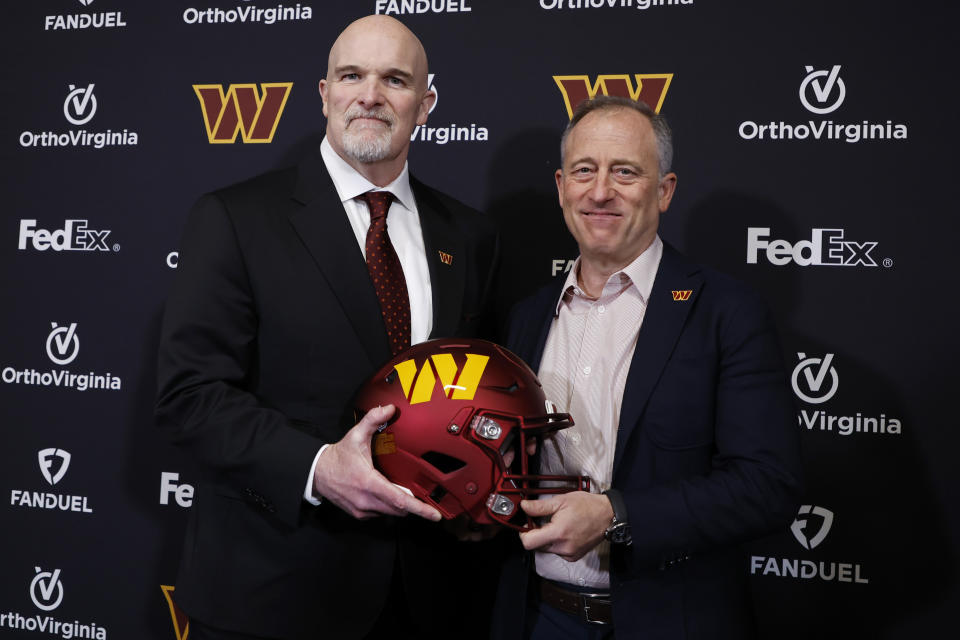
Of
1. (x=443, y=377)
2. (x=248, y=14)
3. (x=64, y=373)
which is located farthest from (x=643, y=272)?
(x=64, y=373)

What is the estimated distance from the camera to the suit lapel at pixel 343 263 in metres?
1.95

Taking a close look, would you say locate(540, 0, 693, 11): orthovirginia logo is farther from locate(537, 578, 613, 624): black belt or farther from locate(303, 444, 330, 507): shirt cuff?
locate(537, 578, 613, 624): black belt

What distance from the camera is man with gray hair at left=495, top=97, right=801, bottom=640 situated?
1.69m

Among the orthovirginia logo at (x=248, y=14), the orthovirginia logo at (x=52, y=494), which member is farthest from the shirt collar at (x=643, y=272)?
the orthovirginia logo at (x=52, y=494)

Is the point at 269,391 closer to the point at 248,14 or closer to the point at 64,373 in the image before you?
the point at 64,373

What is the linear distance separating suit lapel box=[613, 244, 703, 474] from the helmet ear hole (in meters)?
0.38

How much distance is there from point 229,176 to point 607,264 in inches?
69.0

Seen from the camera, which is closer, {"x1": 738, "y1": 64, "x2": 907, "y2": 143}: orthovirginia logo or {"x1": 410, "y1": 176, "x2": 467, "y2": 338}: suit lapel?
{"x1": 410, "y1": 176, "x2": 467, "y2": 338}: suit lapel

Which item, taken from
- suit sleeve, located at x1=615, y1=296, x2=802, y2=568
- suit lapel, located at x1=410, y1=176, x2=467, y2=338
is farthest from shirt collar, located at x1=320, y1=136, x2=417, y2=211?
suit sleeve, located at x1=615, y1=296, x2=802, y2=568

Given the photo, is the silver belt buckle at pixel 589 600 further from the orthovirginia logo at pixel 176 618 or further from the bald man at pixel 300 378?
the orthovirginia logo at pixel 176 618

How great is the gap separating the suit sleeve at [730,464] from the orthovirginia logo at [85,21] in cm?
276

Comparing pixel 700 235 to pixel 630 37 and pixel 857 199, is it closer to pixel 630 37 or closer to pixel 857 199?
pixel 857 199

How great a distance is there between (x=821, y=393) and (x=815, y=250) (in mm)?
471

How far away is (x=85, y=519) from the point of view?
317 cm
